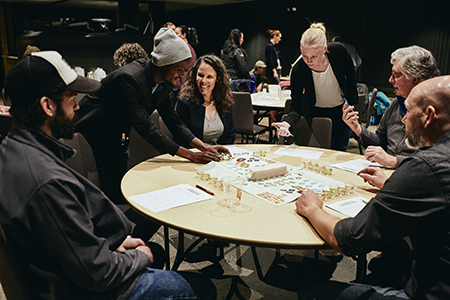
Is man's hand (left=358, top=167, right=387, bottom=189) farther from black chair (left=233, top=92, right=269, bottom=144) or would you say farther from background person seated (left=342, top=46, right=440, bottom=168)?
black chair (left=233, top=92, right=269, bottom=144)

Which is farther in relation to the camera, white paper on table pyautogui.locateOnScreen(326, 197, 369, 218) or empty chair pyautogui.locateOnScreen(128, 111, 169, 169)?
empty chair pyautogui.locateOnScreen(128, 111, 169, 169)

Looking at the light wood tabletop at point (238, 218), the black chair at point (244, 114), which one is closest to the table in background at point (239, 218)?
the light wood tabletop at point (238, 218)

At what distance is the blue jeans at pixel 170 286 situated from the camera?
132 centimetres

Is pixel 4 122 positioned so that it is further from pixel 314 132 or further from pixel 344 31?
pixel 344 31

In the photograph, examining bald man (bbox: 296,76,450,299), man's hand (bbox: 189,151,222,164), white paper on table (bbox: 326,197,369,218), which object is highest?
bald man (bbox: 296,76,450,299)

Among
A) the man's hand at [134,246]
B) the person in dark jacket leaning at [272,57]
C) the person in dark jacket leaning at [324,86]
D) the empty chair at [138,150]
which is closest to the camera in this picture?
the man's hand at [134,246]

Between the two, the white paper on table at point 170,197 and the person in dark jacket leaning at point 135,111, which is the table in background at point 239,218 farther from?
the person in dark jacket leaning at point 135,111

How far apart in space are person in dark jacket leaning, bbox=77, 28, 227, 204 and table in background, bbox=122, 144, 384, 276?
37 cm

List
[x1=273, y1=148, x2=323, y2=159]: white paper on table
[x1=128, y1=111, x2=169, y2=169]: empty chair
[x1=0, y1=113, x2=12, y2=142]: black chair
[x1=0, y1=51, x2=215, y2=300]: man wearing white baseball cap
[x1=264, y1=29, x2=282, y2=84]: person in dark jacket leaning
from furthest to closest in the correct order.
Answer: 1. [x1=264, y1=29, x2=282, y2=84]: person in dark jacket leaning
2. [x1=0, y1=113, x2=12, y2=142]: black chair
3. [x1=128, y1=111, x2=169, y2=169]: empty chair
4. [x1=273, y1=148, x2=323, y2=159]: white paper on table
5. [x1=0, y1=51, x2=215, y2=300]: man wearing white baseball cap

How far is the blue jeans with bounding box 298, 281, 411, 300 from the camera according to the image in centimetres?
134

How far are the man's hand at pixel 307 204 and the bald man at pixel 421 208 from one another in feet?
0.64

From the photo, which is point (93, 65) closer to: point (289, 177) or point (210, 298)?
point (289, 177)

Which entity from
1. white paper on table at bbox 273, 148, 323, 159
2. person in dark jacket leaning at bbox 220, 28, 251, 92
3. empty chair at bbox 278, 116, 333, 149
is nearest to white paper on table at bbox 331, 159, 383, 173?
white paper on table at bbox 273, 148, 323, 159

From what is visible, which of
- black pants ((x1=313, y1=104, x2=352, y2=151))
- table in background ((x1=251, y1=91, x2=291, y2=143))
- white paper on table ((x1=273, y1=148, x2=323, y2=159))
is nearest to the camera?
white paper on table ((x1=273, y1=148, x2=323, y2=159))
